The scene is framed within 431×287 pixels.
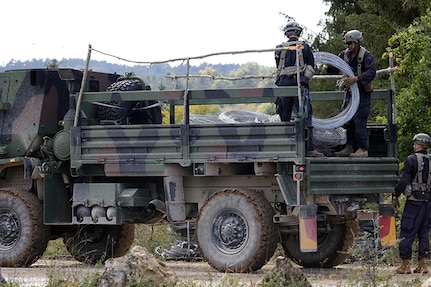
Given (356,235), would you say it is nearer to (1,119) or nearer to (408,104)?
(408,104)

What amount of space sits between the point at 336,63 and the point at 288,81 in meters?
0.69

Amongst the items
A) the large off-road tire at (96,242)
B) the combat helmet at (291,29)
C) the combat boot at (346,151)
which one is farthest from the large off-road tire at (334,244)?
the large off-road tire at (96,242)

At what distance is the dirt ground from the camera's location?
12.0 meters

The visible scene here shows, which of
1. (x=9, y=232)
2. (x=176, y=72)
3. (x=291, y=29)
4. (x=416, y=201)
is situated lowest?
(x=9, y=232)

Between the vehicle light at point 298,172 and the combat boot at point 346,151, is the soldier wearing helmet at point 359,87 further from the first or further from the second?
the vehicle light at point 298,172

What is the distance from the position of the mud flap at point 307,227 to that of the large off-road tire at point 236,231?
47cm

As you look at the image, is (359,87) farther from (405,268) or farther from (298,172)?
(405,268)

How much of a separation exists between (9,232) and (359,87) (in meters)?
5.21

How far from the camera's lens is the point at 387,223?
14742 mm

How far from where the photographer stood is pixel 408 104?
17078 mm

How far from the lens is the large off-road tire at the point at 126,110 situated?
1634 centimetres

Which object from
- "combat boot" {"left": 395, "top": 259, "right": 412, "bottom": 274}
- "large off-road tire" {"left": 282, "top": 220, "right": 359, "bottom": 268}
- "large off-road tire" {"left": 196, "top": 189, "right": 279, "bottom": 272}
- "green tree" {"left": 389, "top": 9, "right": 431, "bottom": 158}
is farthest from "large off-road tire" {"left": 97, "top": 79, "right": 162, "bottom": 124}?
"combat boot" {"left": 395, "top": 259, "right": 412, "bottom": 274}

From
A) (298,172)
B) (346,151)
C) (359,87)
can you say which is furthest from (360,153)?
(298,172)

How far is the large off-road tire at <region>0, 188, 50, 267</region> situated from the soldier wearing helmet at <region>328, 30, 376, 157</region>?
13.9 ft
